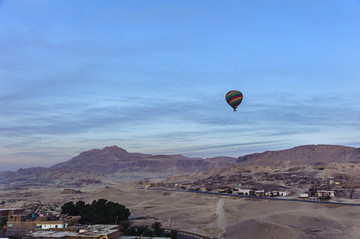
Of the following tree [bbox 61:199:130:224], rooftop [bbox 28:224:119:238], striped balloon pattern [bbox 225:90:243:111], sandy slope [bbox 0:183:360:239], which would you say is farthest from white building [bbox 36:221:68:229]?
striped balloon pattern [bbox 225:90:243:111]

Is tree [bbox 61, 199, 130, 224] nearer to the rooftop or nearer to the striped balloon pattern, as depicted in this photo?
the rooftop

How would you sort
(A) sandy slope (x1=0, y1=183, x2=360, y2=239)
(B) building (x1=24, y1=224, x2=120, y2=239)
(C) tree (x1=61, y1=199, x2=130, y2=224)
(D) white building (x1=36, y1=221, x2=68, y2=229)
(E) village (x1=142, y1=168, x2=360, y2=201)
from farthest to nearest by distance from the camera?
(E) village (x1=142, y1=168, x2=360, y2=201)
(C) tree (x1=61, y1=199, x2=130, y2=224)
(A) sandy slope (x1=0, y1=183, x2=360, y2=239)
(D) white building (x1=36, y1=221, x2=68, y2=229)
(B) building (x1=24, y1=224, x2=120, y2=239)

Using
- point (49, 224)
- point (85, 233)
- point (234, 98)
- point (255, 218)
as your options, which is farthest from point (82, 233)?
point (234, 98)

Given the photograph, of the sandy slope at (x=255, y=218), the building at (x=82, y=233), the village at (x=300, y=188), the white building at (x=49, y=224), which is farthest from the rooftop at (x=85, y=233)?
→ the village at (x=300, y=188)

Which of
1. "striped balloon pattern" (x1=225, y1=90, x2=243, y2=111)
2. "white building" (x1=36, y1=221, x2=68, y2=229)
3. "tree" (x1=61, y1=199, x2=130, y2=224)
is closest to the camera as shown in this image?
"white building" (x1=36, y1=221, x2=68, y2=229)

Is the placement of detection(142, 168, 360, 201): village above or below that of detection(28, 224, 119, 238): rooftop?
below

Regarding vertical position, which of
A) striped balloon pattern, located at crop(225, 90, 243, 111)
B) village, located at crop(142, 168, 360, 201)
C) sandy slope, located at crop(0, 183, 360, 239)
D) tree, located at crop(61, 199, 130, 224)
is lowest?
sandy slope, located at crop(0, 183, 360, 239)

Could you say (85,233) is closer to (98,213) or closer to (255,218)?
(98,213)

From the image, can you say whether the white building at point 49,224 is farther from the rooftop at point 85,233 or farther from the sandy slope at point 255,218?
the sandy slope at point 255,218

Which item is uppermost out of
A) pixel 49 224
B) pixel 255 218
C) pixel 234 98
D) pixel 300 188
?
pixel 234 98
